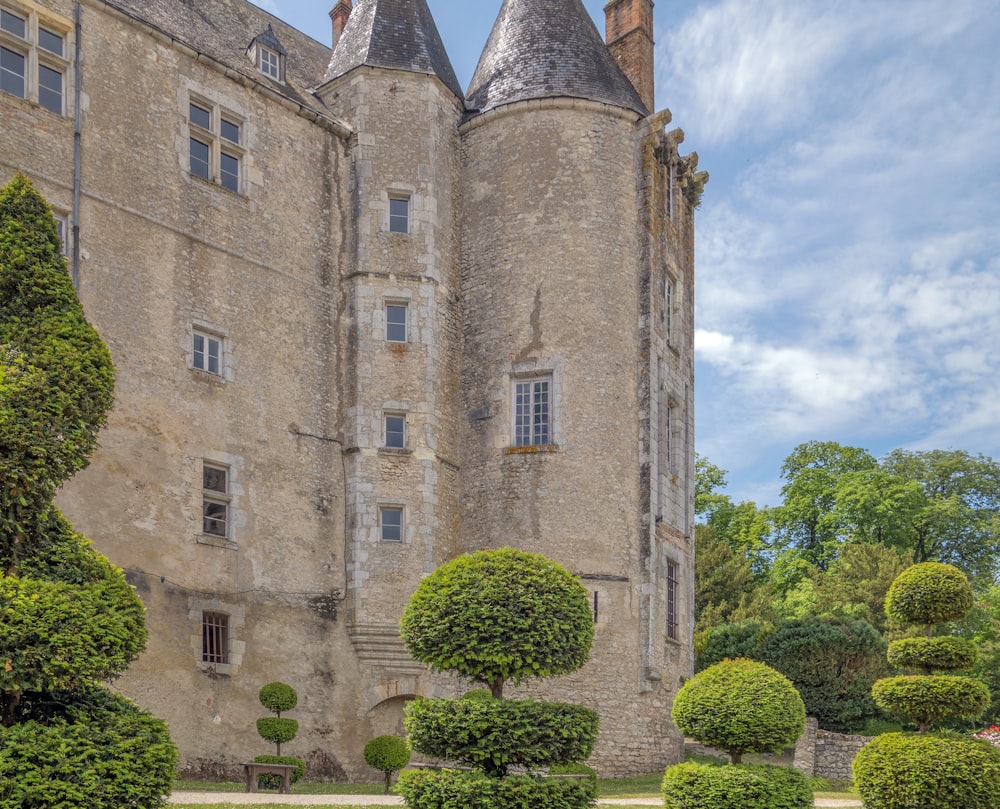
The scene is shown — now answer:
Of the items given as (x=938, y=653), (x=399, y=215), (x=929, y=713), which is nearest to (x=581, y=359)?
(x=399, y=215)

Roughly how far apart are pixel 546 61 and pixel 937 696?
16.8 meters

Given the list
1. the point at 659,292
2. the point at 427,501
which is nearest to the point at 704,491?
the point at 659,292

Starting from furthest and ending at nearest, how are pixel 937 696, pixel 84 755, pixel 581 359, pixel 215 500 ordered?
pixel 581 359, pixel 215 500, pixel 937 696, pixel 84 755

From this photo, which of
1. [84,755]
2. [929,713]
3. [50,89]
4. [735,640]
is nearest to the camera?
[84,755]

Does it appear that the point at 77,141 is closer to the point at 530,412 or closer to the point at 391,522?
the point at 391,522

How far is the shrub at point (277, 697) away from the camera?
21047 mm

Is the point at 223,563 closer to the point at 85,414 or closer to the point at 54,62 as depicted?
the point at 54,62

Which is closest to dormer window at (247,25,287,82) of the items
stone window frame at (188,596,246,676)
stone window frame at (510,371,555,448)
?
stone window frame at (510,371,555,448)

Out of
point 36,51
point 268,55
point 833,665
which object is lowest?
point 833,665

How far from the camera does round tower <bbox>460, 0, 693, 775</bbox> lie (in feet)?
80.2

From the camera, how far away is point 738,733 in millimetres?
14391

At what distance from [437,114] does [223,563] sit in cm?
1085

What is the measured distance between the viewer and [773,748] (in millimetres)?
14719

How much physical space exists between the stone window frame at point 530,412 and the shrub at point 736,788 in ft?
37.3
